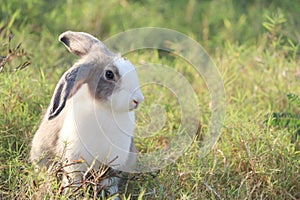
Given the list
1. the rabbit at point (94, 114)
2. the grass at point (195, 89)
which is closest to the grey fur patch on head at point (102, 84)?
the rabbit at point (94, 114)

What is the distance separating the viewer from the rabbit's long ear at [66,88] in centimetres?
348

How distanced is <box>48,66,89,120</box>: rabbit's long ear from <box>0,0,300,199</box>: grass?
32 centimetres

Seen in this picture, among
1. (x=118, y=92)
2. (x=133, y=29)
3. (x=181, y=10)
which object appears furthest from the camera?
(x=181, y=10)

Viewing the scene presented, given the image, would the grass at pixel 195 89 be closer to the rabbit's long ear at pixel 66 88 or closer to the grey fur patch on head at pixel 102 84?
the rabbit's long ear at pixel 66 88

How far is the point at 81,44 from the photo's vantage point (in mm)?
3895

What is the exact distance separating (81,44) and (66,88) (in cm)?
45

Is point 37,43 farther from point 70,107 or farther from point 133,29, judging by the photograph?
point 70,107

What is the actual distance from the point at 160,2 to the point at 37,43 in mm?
1356

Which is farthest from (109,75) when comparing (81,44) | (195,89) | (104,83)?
(195,89)

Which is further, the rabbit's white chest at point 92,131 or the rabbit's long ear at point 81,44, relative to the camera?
the rabbit's long ear at point 81,44

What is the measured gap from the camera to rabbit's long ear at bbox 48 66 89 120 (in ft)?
11.4

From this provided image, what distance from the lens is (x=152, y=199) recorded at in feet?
12.3

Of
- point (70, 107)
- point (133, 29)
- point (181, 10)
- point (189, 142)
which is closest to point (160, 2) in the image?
point (181, 10)

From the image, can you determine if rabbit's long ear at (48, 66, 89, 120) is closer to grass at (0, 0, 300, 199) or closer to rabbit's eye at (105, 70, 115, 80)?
rabbit's eye at (105, 70, 115, 80)
